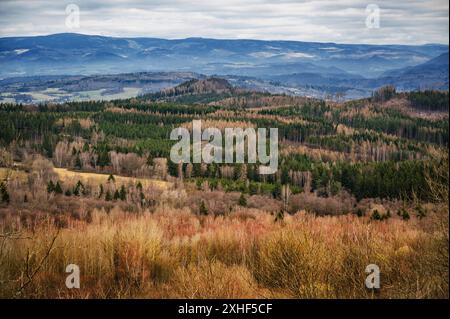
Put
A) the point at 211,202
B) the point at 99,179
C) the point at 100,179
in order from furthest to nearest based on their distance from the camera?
the point at 100,179, the point at 99,179, the point at 211,202

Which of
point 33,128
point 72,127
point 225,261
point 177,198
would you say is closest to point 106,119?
point 72,127

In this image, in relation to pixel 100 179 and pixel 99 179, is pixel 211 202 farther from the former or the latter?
pixel 100 179

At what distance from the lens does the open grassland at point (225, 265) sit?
7.55 meters

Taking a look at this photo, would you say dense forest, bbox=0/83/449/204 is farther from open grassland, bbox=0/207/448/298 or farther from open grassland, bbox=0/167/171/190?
open grassland, bbox=0/207/448/298

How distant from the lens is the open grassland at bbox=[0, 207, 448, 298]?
7.55 metres

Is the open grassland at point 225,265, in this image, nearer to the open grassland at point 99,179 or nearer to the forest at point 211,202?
the forest at point 211,202

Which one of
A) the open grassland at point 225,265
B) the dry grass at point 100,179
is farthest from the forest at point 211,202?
the dry grass at point 100,179

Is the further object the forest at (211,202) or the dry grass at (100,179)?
the dry grass at (100,179)

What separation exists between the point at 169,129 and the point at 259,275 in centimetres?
15307

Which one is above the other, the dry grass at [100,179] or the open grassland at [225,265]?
the open grassland at [225,265]

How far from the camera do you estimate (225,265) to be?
9.09m

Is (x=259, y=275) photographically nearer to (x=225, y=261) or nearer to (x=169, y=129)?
(x=225, y=261)

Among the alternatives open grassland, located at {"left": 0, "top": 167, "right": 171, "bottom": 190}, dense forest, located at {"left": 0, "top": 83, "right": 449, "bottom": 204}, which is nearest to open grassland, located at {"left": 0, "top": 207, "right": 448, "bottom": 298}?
dense forest, located at {"left": 0, "top": 83, "right": 449, "bottom": 204}

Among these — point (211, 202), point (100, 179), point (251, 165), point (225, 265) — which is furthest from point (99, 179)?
point (225, 265)
